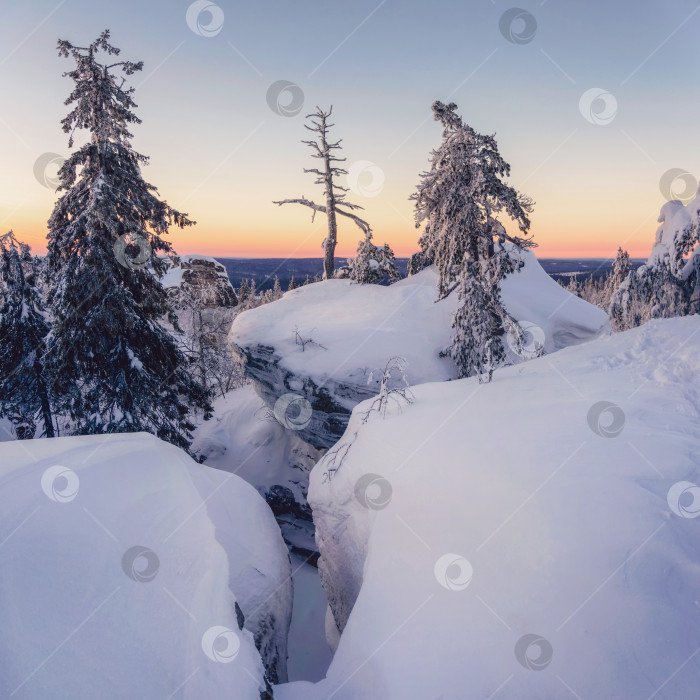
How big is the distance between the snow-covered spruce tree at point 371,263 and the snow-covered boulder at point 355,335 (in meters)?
0.65

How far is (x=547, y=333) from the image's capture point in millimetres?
13078

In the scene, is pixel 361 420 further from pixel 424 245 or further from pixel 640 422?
pixel 424 245

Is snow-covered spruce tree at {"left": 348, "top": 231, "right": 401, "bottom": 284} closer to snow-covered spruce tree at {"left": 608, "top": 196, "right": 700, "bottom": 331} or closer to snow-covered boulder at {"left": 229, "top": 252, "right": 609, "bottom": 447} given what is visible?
snow-covered boulder at {"left": 229, "top": 252, "right": 609, "bottom": 447}

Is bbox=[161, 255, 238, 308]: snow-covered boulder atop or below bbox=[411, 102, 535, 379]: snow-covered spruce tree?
below

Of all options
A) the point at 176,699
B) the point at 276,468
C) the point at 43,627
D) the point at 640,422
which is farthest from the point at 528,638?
the point at 276,468

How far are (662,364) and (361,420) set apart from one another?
5.19 meters

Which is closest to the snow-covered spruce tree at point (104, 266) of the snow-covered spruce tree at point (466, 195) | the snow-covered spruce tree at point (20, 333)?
the snow-covered spruce tree at point (20, 333)

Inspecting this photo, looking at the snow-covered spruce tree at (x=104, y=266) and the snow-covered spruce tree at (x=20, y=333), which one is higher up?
the snow-covered spruce tree at (x=104, y=266)

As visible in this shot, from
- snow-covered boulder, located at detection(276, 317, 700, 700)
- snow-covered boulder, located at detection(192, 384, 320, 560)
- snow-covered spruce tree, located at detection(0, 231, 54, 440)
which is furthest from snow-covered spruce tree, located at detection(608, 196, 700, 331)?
snow-covered spruce tree, located at detection(0, 231, 54, 440)

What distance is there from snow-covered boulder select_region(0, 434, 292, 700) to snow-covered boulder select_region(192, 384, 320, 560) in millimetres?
8249

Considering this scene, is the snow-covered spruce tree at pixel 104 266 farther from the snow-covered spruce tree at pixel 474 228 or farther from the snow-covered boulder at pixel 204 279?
the snow-covered boulder at pixel 204 279

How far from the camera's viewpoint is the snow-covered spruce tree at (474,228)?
→ 35.0 ft

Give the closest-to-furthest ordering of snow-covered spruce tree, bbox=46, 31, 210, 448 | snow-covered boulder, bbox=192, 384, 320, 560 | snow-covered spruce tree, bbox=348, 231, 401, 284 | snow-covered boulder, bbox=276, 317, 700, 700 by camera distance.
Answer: snow-covered boulder, bbox=276, 317, 700, 700 → snow-covered spruce tree, bbox=46, 31, 210, 448 → snow-covered boulder, bbox=192, 384, 320, 560 → snow-covered spruce tree, bbox=348, 231, 401, 284

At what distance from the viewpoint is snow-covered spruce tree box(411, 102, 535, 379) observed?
10.7 metres
